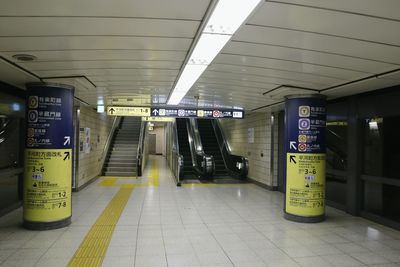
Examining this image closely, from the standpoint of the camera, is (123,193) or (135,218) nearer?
(135,218)

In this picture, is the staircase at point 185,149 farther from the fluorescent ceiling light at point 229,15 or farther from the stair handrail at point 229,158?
the fluorescent ceiling light at point 229,15

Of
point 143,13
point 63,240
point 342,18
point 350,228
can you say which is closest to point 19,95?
point 63,240

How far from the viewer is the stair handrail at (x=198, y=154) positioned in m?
10.1

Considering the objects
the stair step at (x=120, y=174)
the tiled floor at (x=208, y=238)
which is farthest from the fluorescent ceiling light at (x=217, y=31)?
the stair step at (x=120, y=174)

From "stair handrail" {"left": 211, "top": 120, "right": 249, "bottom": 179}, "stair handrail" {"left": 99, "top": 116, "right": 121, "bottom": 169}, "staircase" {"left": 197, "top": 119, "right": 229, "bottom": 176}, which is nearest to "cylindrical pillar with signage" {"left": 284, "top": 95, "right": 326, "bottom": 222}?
"stair handrail" {"left": 211, "top": 120, "right": 249, "bottom": 179}

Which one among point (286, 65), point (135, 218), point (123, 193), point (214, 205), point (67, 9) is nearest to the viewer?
point (67, 9)

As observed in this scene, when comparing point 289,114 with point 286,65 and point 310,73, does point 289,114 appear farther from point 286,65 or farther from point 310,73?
point 286,65

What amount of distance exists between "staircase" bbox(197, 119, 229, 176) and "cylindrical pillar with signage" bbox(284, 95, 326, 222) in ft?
20.4

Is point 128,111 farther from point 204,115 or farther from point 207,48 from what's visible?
point 207,48

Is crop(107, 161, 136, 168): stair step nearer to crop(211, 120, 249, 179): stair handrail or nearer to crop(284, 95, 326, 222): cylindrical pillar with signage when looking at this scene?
crop(211, 120, 249, 179): stair handrail

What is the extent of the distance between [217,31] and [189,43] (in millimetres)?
468

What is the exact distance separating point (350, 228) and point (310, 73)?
113 inches

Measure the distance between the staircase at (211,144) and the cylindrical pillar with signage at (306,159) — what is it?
6.22 meters

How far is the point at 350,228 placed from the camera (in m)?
4.94
